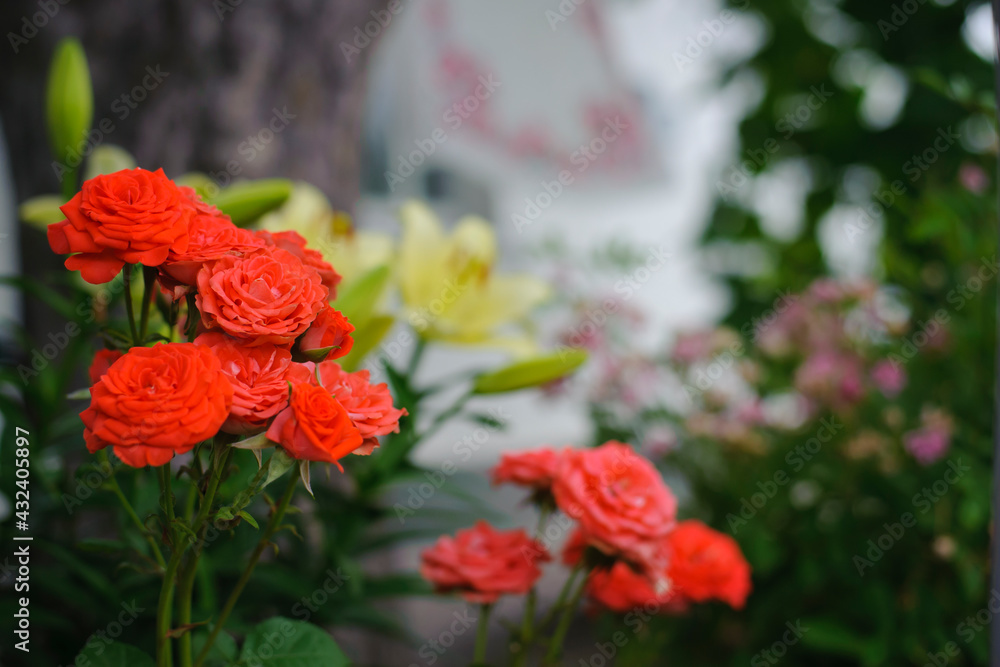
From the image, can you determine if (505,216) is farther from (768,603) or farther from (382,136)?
(768,603)

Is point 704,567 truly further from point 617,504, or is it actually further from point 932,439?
point 932,439

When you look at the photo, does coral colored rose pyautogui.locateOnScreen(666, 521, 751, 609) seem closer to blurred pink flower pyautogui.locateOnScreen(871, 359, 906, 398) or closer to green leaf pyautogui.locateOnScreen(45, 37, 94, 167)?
blurred pink flower pyautogui.locateOnScreen(871, 359, 906, 398)

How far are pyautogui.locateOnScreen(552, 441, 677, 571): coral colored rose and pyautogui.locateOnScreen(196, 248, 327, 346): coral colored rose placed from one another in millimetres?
172

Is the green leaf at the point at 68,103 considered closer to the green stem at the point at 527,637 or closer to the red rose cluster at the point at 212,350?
the red rose cluster at the point at 212,350

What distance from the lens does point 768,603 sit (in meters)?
0.71

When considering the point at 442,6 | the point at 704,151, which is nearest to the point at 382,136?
the point at 442,6

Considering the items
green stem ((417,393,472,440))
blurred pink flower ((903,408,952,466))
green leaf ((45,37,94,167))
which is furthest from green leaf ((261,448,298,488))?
blurred pink flower ((903,408,952,466))

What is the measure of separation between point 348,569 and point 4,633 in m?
0.25

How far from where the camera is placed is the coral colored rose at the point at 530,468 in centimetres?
38

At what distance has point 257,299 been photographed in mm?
246

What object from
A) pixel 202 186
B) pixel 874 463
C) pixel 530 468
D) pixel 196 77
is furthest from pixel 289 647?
pixel 874 463

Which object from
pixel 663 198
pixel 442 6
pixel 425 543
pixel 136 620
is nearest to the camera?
pixel 136 620

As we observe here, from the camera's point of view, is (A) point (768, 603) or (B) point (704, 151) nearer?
(A) point (768, 603)

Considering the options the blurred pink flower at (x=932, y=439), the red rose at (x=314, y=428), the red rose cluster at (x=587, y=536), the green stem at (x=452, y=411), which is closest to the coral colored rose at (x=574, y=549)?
the red rose cluster at (x=587, y=536)
